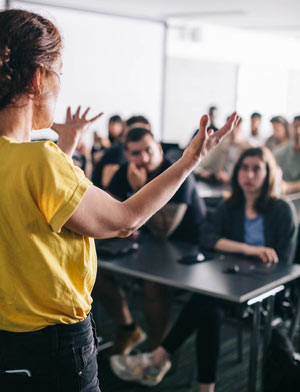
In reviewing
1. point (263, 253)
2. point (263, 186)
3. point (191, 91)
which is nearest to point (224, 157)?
point (263, 186)

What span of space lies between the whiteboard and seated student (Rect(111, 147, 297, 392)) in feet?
24.4

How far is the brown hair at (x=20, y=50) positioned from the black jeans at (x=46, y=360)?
0.44 meters

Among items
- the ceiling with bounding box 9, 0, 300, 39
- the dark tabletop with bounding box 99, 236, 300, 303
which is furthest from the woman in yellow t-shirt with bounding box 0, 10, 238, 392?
the ceiling with bounding box 9, 0, 300, 39

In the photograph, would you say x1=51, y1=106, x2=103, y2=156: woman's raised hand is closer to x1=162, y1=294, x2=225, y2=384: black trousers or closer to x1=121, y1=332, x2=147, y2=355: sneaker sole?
x1=162, y1=294, x2=225, y2=384: black trousers

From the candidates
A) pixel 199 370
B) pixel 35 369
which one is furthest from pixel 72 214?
pixel 199 370

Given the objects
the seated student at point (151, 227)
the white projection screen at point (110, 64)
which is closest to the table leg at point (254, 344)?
the seated student at point (151, 227)

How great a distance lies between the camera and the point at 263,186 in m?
2.84

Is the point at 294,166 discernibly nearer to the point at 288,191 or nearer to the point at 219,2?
the point at 288,191

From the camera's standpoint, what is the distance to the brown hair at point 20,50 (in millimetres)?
931

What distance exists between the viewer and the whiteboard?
33.7ft

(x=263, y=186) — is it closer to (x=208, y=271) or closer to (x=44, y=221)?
(x=208, y=271)

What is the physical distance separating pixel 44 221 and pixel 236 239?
2.05m

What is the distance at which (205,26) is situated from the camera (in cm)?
1050

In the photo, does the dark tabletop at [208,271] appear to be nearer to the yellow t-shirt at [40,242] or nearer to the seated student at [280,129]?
the yellow t-shirt at [40,242]
